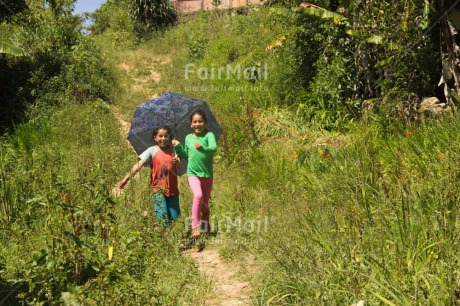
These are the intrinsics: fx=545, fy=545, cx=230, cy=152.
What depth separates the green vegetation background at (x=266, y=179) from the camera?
406 centimetres

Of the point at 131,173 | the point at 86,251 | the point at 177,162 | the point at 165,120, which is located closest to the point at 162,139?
the point at 177,162

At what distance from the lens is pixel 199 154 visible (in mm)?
6102

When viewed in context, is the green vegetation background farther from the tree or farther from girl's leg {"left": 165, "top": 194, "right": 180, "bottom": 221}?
the tree

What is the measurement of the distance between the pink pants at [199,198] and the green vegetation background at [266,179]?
0.28m

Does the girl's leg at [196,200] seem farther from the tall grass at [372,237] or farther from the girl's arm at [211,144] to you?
the tall grass at [372,237]

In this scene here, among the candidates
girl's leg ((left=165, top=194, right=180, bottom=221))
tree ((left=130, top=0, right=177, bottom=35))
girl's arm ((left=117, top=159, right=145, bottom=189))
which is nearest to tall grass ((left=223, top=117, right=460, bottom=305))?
girl's leg ((left=165, top=194, right=180, bottom=221))

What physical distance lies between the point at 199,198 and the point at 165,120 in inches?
48.8

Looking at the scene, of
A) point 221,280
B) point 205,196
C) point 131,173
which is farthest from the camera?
point 205,196

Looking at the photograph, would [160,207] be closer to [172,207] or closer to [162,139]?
[172,207]

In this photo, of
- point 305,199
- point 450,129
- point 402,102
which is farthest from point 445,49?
point 305,199

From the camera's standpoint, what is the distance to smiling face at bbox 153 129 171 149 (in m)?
6.32

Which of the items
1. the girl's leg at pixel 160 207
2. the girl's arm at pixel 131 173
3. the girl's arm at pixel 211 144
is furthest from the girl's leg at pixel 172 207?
the girl's arm at pixel 211 144

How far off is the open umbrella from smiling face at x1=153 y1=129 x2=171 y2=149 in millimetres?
308

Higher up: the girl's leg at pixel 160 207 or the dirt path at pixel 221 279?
the girl's leg at pixel 160 207
